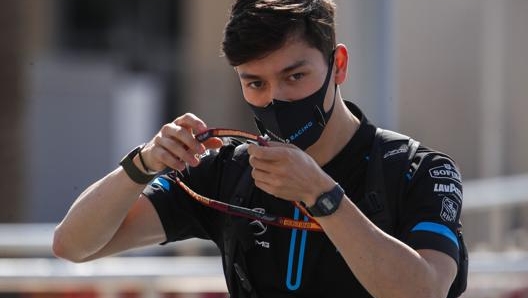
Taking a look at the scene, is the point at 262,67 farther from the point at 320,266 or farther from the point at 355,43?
the point at 355,43

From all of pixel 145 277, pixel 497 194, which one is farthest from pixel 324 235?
pixel 497 194

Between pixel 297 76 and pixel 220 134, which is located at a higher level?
pixel 297 76

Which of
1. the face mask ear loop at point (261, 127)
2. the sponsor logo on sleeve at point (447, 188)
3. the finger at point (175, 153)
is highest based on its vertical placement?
the face mask ear loop at point (261, 127)

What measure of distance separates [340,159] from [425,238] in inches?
13.6

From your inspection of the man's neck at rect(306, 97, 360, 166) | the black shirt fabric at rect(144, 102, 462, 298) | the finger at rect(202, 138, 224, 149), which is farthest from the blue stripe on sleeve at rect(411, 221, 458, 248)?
the finger at rect(202, 138, 224, 149)

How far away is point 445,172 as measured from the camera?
9.68 feet

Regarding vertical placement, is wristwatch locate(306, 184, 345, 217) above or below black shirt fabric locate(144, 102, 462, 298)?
above

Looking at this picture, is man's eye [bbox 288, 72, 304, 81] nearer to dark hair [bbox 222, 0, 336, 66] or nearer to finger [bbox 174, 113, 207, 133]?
dark hair [bbox 222, 0, 336, 66]

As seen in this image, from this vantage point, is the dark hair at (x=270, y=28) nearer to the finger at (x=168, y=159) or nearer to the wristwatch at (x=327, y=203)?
the finger at (x=168, y=159)

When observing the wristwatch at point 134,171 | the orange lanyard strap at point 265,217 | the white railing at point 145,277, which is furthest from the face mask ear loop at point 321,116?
the white railing at point 145,277

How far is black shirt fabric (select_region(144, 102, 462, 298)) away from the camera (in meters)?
2.86

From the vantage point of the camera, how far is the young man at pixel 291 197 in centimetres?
280

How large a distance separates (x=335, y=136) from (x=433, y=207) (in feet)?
1.17

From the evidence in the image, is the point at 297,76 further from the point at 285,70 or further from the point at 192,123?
the point at 192,123
